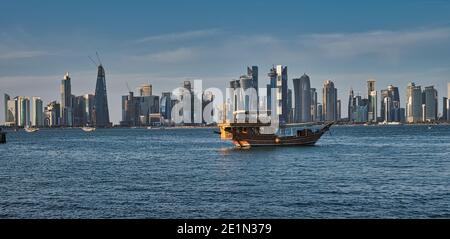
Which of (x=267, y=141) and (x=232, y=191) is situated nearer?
(x=232, y=191)

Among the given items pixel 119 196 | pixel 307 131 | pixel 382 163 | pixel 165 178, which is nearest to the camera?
pixel 119 196

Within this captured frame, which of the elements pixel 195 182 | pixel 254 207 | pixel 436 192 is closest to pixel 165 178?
pixel 195 182

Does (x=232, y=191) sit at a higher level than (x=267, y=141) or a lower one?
lower

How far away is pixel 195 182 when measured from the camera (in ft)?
134

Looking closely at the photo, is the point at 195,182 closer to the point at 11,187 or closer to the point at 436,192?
the point at 11,187

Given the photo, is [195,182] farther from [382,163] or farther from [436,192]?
[382,163]

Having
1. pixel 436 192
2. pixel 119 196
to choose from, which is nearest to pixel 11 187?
pixel 119 196

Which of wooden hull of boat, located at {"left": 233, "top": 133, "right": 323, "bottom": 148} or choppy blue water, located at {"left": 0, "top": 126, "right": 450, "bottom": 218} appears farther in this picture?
wooden hull of boat, located at {"left": 233, "top": 133, "right": 323, "bottom": 148}

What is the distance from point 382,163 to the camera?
2269 inches

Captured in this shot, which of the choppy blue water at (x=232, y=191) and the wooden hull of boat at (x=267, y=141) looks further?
the wooden hull of boat at (x=267, y=141)
